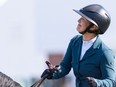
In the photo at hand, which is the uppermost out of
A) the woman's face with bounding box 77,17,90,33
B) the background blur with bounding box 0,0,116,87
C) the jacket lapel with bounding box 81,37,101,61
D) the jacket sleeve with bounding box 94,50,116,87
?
the woman's face with bounding box 77,17,90,33

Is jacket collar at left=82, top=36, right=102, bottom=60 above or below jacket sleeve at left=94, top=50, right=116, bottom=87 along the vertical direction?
above

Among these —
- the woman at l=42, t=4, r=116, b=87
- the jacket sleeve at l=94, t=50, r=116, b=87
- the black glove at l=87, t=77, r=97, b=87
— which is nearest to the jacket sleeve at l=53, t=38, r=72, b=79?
the woman at l=42, t=4, r=116, b=87

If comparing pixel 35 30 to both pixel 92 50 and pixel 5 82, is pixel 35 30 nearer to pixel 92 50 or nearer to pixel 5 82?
pixel 92 50

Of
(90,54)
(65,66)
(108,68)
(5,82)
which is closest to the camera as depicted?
(5,82)

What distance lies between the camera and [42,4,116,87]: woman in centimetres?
686

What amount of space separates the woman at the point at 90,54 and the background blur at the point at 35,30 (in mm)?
13038

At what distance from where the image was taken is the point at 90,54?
6961 mm

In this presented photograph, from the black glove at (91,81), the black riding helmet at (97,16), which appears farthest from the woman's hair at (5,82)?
the black riding helmet at (97,16)

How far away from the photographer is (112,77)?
682 centimetres

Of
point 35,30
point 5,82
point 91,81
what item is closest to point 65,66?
point 91,81

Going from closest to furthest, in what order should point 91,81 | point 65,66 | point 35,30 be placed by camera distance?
point 91,81, point 65,66, point 35,30

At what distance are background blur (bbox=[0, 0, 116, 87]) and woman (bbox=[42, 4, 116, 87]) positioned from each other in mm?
13038

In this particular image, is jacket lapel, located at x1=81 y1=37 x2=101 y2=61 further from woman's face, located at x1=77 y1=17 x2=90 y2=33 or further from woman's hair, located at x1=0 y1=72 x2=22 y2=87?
woman's hair, located at x1=0 y1=72 x2=22 y2=87

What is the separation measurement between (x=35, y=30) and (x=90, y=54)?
1590cm
